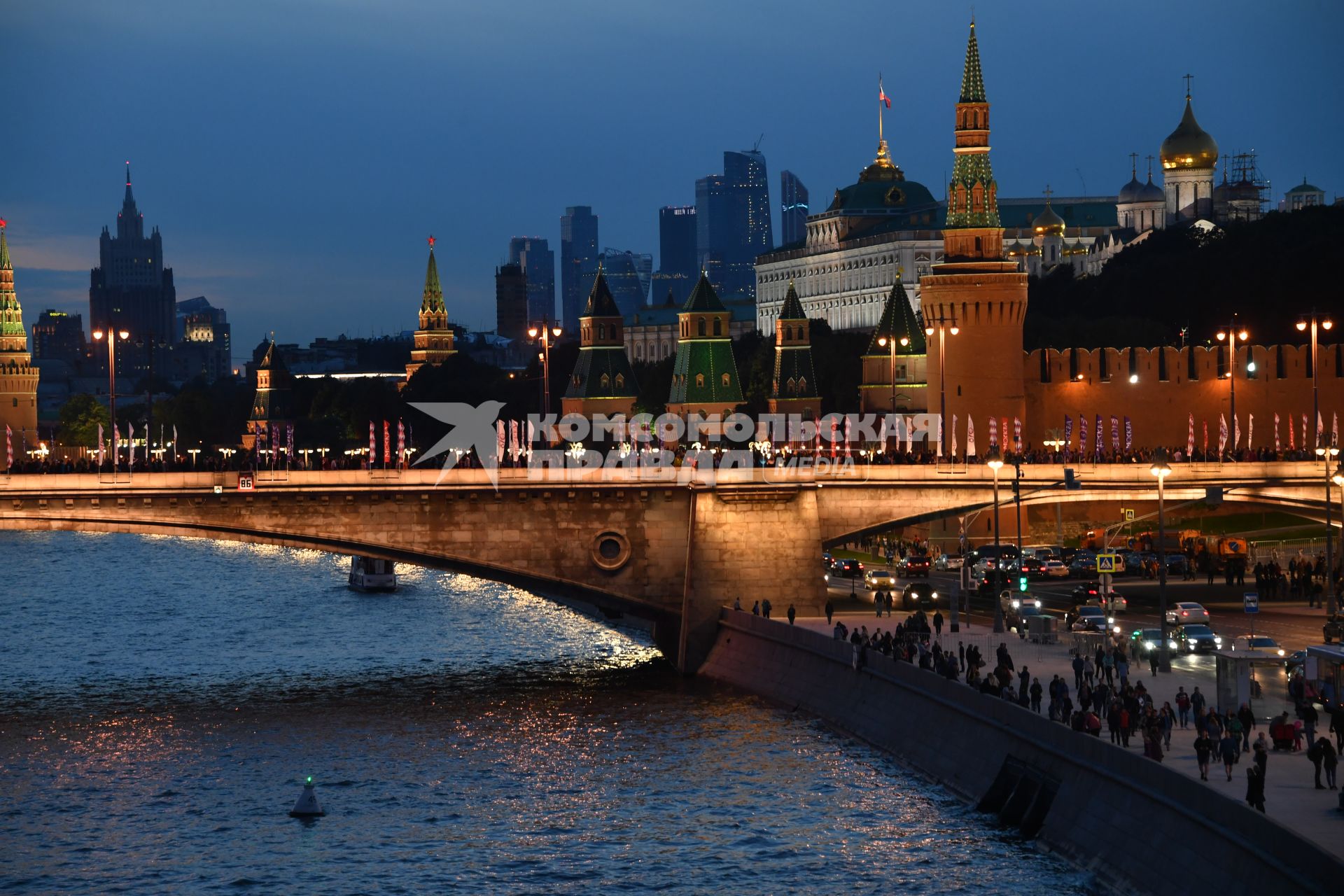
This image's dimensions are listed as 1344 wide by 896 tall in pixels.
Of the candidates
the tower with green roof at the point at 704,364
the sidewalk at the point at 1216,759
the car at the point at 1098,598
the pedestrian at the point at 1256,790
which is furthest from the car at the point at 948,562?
the pedestrian at the point at 1256,790

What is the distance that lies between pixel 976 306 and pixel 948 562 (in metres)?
19.7

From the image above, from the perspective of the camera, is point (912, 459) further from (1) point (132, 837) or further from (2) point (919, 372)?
(2) point (919, 372)

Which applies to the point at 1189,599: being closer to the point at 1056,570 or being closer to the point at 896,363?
the point at 1056,570

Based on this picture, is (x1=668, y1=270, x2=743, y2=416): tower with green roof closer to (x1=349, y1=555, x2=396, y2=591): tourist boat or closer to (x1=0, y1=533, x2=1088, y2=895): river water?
(x1=349, y1=555, x2=396, y2=591): tourist boat

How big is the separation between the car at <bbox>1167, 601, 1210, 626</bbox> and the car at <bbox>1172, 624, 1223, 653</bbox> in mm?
4960

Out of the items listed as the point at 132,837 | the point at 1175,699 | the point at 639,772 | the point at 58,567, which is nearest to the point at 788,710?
the point at 639,772

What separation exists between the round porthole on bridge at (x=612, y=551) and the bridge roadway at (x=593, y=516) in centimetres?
5

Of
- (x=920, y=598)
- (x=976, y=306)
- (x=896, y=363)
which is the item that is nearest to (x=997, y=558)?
(x=920, y=598)

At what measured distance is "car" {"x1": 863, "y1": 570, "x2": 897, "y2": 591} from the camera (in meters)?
83.5

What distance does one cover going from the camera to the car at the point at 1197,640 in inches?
2400

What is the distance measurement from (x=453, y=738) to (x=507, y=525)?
12.2m

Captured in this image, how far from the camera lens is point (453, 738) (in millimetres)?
63719

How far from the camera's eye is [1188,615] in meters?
67.8

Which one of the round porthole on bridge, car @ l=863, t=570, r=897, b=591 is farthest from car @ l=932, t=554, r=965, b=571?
the round porthole on bridge
